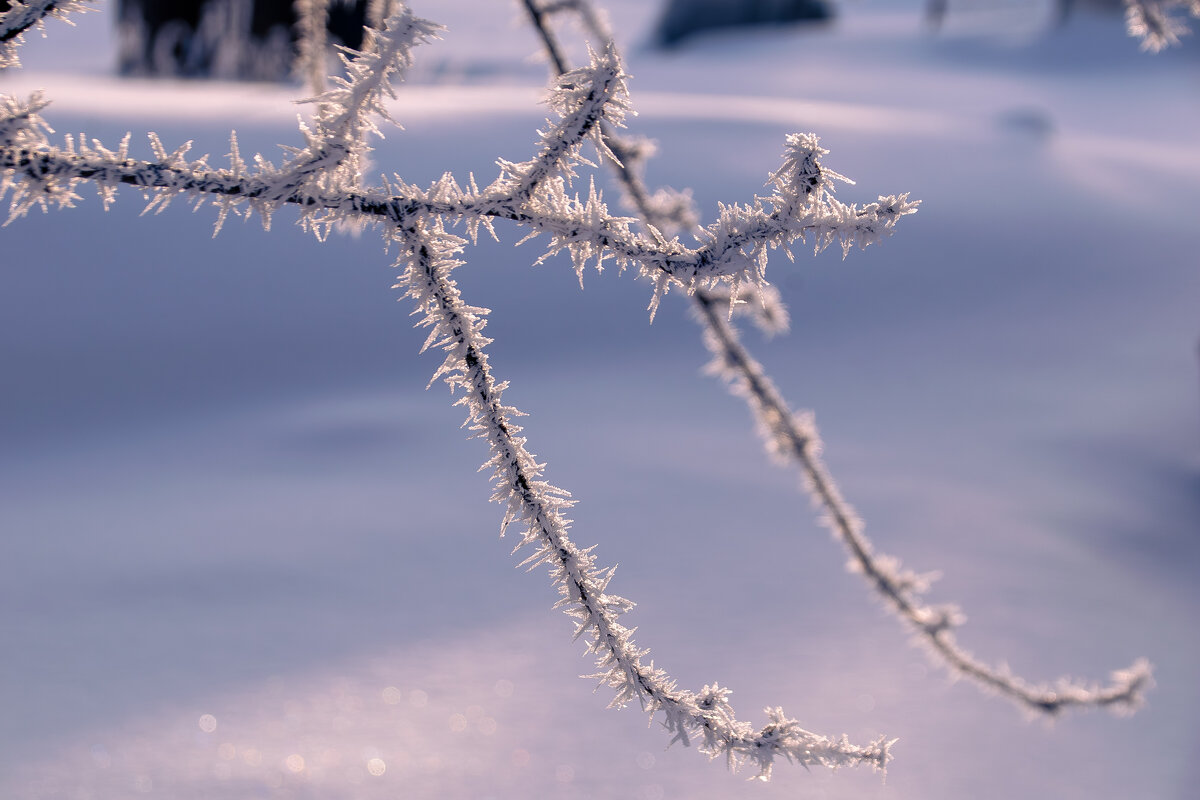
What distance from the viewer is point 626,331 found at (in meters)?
2.12

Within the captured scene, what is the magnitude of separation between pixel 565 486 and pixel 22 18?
4.02 ft

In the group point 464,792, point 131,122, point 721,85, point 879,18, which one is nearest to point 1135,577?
point 464,792

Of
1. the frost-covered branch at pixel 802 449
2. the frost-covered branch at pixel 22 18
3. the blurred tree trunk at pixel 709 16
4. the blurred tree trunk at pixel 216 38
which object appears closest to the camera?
the frost-covered branch at pixel 22 18

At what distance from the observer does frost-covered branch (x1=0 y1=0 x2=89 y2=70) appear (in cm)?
37

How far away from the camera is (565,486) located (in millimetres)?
1541

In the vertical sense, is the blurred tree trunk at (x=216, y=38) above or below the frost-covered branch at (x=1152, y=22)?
above

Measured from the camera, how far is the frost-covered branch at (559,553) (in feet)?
1.36

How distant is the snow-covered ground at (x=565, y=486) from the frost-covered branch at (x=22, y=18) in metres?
0.52

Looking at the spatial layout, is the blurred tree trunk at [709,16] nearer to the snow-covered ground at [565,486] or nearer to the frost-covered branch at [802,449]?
the snow-covered ground at [565,486]

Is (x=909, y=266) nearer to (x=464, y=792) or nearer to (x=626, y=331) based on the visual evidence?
(x=626, y=331)

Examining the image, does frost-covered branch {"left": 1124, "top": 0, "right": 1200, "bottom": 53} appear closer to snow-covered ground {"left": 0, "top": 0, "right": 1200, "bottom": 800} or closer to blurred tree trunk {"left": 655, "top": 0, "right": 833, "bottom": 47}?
snow-covered ground {"left": 0, "top": 0, "right": 1200, "bottom": 800}

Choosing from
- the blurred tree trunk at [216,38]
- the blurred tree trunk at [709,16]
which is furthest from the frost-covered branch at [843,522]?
the blurred tree trunk at [709,16]

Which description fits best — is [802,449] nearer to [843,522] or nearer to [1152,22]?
[843,522]

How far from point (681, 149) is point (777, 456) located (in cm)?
198
